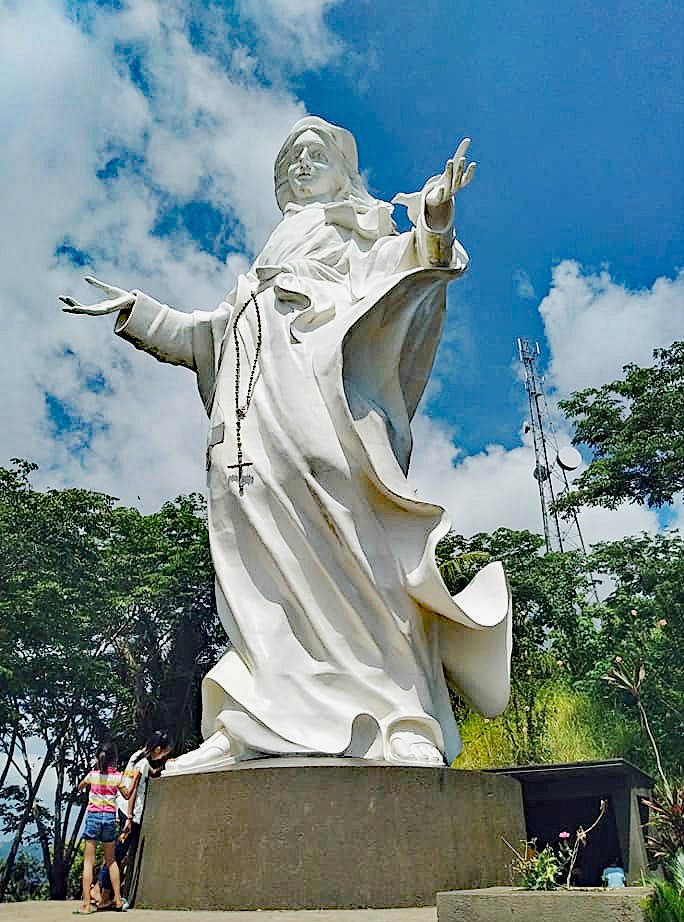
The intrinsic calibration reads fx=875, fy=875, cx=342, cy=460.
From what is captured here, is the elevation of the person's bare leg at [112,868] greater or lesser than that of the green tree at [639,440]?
lesser

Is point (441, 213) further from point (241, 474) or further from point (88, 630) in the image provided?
point (88, 630)

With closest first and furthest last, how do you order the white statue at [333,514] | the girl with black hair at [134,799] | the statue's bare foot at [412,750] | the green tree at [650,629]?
the statue's bare foot at [412,750] < the white statue at [333,514] < the girl with black hair at [134,799] < the green tree at [650,629]

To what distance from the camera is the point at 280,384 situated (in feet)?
18.7

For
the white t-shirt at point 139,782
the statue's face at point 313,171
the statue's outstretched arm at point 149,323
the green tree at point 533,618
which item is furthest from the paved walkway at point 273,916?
the green tree at point 533,618

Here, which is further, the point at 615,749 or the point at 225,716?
the point at 615,749

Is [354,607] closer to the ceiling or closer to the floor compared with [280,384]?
closer to the floor

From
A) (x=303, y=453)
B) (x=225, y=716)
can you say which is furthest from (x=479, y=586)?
(x=225, y=716)

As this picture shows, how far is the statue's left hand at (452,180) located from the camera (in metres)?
5.52

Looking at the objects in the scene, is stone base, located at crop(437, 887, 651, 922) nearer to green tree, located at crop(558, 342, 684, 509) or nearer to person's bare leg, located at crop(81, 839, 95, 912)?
person's bare leg, located at crop(81, 839, 95, 912)

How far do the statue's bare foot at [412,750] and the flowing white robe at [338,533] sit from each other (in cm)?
4

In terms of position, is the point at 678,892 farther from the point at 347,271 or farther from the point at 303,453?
the point at 347,271

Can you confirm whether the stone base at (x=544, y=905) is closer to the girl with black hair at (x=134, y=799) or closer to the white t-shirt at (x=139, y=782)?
the girl with black hair at (x=134, y=799)

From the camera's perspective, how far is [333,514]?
17.2 feet

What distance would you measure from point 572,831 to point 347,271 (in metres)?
7.92
